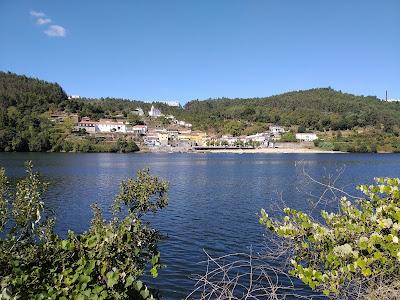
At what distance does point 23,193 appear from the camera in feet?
31.8

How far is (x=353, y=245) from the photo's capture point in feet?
20.5

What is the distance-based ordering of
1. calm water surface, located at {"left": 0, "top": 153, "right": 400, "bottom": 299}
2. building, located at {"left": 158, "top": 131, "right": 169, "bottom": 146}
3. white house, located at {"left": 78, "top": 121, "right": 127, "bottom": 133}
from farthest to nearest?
building, located at {"left": 158, "top": 131, "right": 169, "bottom": 146} → white house, located at {"left": 78, "top": 121, "right": 127, "bottom": 133} → calm water surface, located at {"left": 0, "top": 153, "right": 400, "bottom": 299}

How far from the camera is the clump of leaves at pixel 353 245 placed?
5.43m

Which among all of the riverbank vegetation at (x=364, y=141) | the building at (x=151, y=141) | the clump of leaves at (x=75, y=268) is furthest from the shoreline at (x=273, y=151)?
the clump of leaves at (x=75, y=268)

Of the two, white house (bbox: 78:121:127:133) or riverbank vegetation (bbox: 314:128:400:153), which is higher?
white house (bbox: 78:121:127:133)

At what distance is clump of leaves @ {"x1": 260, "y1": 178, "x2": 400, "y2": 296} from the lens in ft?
17.8

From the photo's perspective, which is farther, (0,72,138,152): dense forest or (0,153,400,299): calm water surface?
(0,72,138,152): dense forest

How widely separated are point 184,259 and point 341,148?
164783 mm

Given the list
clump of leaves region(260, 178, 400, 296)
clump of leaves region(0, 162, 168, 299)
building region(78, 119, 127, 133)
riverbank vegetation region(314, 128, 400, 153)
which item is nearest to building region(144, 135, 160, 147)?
building region(78, 119, 127, 133)

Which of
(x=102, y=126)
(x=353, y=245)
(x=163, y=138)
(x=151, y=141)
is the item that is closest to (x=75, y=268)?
(x=353, y=245)

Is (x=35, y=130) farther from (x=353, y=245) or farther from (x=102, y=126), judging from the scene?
(x=353, y=245)

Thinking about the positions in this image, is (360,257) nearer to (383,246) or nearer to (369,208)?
(383,246)

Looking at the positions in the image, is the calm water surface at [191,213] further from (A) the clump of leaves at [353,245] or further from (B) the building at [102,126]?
(B) the building at [102,126]

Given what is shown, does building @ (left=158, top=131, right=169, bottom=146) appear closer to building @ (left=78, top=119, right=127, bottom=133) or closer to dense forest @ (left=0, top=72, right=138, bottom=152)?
building @ (left=78, top=119, right=127, bottom=133)
